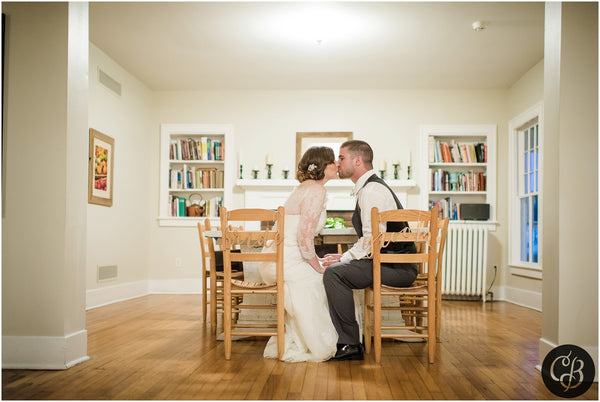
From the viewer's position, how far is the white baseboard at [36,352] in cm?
308

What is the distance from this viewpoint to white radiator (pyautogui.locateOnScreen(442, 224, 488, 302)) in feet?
23.6

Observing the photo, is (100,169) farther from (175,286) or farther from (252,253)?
(252,253)

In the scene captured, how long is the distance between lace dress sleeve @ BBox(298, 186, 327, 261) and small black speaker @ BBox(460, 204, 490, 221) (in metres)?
4.38

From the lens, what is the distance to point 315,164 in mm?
3664

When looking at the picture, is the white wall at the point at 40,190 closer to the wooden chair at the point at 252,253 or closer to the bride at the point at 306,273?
the wooden chair at the point at 252,253

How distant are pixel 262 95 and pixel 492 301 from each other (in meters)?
4.14

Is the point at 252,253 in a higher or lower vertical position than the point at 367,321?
higher

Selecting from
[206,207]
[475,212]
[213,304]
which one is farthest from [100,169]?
[475,212]

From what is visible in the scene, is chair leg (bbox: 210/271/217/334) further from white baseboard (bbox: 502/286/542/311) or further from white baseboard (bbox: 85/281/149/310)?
white baseboard (bbox: 502/286/542/311)

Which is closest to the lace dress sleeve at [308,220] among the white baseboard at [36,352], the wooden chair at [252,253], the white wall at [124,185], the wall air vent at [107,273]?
the wooden chair at [252,253]

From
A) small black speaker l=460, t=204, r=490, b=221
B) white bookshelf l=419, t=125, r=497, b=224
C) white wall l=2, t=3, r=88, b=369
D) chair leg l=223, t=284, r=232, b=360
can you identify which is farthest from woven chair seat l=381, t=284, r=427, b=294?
white bookshelf l=419, t=125, r=497, b=224

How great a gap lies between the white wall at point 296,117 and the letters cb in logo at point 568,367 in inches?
191

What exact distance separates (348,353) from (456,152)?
16.5 feet

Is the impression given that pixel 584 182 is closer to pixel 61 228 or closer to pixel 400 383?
pixel 400 383
